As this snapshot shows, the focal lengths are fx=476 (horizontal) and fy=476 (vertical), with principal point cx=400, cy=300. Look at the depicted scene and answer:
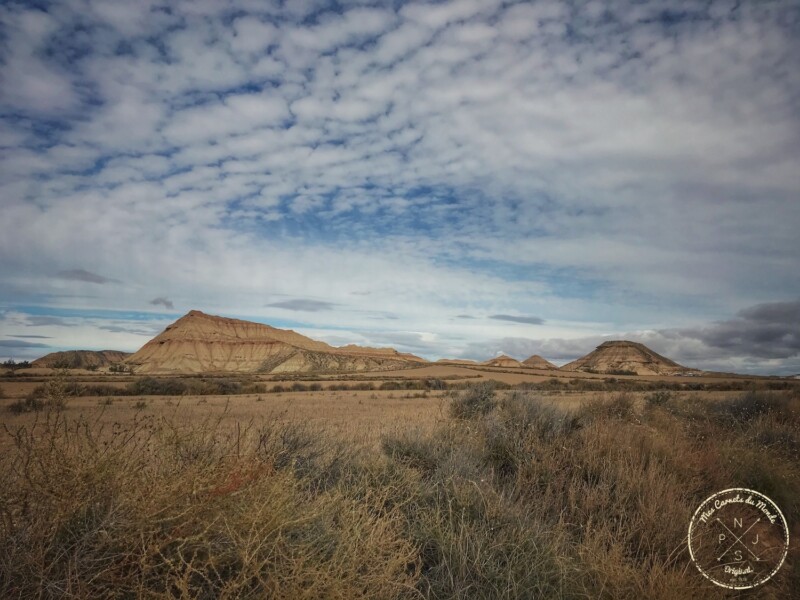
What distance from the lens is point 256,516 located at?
3.00m

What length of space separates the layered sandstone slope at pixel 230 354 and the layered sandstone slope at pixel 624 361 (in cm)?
4160

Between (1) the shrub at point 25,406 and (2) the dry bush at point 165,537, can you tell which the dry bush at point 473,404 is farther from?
(1) the shrub at point 25,406

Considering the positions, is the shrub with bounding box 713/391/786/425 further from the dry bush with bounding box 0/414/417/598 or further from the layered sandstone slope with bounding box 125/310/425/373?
the layered sandstone slope with bounding box 125/310/425/373

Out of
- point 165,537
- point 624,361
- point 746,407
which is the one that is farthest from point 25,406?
point 624,361

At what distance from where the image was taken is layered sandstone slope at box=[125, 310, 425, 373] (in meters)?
118

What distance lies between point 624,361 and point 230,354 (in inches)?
4153

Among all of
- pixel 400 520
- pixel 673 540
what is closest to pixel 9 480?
pixel 400 520

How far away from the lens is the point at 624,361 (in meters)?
103

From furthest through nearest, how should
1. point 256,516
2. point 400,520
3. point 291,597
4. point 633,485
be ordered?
point 633,485 → point 400,520 → point 256,516 → point 291,597

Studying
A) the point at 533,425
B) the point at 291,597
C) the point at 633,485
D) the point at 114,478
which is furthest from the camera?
the point at 533,425

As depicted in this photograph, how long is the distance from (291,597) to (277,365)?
415 ft

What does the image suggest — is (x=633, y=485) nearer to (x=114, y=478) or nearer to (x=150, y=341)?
(x=114, y=478)

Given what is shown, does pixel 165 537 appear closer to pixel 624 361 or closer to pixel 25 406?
pixel 25 406

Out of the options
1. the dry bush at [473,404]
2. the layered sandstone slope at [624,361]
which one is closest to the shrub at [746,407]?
the dry bush at [473,404]
